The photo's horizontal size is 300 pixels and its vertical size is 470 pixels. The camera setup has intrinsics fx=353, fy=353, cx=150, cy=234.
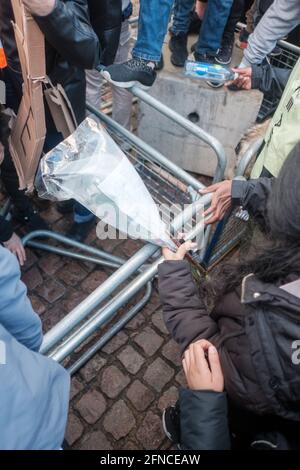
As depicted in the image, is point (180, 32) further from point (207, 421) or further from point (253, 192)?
point (207, 421)

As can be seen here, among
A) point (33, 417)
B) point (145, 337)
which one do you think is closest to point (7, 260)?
point (33, 417)

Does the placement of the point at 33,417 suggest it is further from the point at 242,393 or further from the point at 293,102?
the point at 293,102

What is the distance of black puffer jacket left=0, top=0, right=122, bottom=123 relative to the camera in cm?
172

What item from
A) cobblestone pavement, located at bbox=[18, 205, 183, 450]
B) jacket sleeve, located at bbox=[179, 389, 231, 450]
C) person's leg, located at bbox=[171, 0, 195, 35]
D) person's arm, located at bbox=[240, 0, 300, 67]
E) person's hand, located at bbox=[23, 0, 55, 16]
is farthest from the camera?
person's leg, located at bbox=[171, 0, 195, 35]

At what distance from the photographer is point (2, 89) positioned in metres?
2.21

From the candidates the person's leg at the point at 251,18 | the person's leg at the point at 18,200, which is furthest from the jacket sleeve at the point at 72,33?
the person's leg at the point at 251,18

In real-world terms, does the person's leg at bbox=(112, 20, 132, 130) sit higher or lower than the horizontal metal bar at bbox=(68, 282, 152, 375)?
higher

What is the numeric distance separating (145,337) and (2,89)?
1.97 metres

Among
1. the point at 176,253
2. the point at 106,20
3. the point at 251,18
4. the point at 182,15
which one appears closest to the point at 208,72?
the point at 182,15

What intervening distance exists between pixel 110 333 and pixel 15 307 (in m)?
1.45

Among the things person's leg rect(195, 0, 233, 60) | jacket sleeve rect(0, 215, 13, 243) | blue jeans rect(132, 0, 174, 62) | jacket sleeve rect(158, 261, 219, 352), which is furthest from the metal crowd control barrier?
jacket sleeve rect(0, 215, 13, 243)

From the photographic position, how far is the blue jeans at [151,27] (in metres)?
2.64

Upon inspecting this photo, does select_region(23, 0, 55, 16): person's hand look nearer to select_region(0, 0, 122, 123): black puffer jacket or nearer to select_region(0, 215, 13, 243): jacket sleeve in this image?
select_region(0, 0, 122, 123): black puffer jacket

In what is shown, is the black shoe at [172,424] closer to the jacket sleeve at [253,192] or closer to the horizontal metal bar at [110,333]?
the horizontal metal bar at [110,333]
